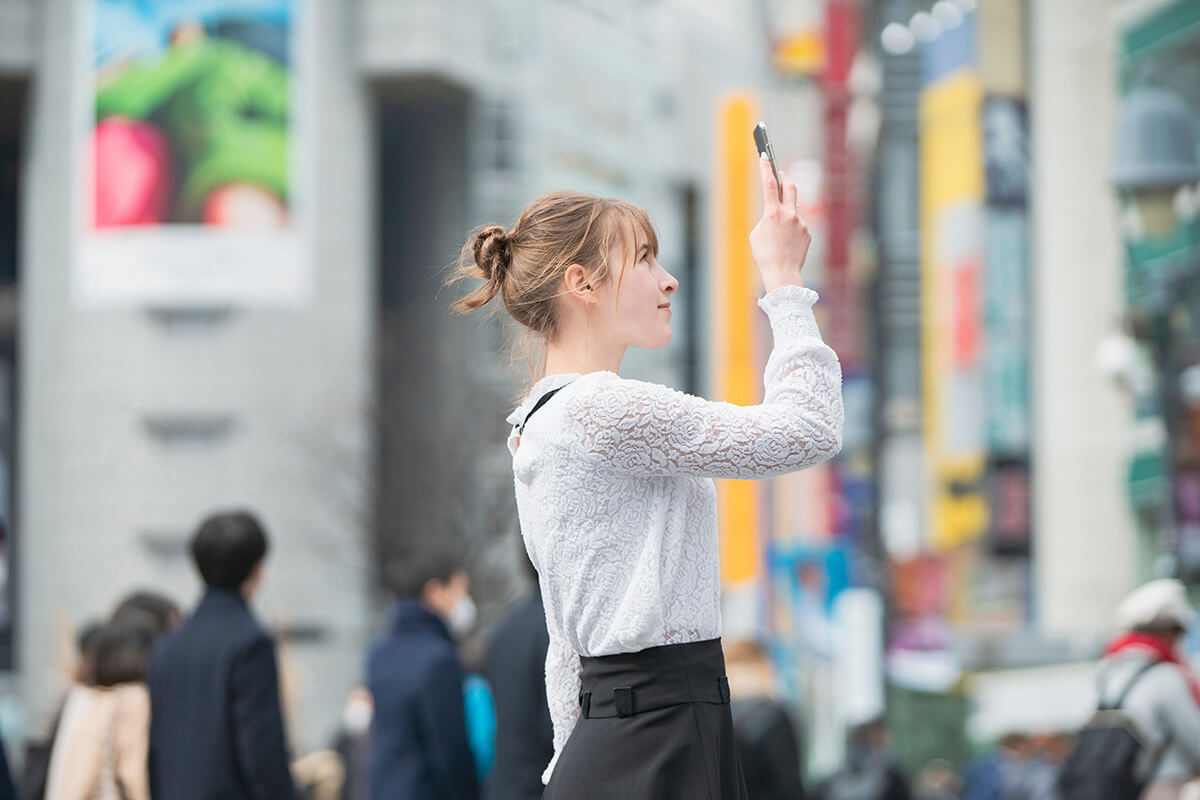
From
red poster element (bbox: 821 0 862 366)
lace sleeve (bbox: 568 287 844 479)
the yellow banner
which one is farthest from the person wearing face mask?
the yellow banner

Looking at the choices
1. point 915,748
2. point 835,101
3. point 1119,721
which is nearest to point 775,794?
point 1119,721

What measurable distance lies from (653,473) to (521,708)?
329 centimetres

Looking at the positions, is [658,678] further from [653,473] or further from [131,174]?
[131,174]

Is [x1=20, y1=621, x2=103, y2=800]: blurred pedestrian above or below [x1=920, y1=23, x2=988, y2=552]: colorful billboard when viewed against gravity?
below

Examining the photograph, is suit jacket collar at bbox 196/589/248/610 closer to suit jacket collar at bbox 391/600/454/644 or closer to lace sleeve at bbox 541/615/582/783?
suit jacket collar at bbox 391/600/454/644

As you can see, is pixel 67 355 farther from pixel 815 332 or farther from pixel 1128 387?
pixel 815 332

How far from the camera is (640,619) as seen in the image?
267 cm

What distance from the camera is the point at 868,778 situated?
12.2 metres

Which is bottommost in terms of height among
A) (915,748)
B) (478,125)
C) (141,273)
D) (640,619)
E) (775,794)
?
(915,748)

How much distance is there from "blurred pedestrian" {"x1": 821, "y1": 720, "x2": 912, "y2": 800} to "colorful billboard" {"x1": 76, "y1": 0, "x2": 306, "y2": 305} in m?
28.6

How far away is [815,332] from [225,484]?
3873 centimetres

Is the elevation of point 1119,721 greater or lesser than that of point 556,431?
lesser

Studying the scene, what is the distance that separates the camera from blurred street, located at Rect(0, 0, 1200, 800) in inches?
1043

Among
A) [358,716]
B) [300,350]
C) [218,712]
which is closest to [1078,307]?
[358,716]
